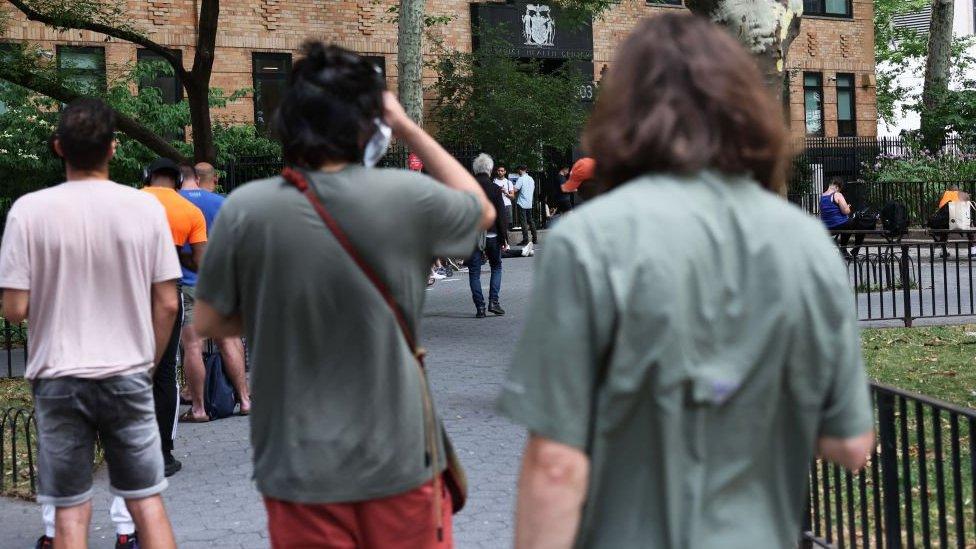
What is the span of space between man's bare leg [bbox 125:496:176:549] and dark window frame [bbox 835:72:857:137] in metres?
37.9

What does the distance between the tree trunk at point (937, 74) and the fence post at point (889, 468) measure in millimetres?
29705

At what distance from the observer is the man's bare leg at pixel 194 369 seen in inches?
341

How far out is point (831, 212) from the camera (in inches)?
985

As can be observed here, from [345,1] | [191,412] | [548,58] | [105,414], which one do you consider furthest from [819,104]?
[105,414]

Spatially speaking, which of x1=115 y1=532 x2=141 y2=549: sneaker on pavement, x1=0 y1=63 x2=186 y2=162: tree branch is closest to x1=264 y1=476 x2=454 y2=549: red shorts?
x1=115 y1=532 x2=141 y2=549: sneaker on pavement

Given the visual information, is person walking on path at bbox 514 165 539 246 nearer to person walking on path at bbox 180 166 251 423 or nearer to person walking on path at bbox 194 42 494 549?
person walking on path at bbox 180 166 251 423

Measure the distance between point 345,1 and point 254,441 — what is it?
28520 mm

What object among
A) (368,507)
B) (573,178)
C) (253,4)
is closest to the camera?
(368,507)

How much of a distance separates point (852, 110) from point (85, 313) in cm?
3868

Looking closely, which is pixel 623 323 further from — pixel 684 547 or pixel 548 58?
pixel 548 58

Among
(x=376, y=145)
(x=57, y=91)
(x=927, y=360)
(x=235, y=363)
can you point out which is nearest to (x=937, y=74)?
(x=927, y=360)

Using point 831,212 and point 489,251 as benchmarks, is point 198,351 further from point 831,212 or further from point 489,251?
point 831,212

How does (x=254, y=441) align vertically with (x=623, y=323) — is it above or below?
below

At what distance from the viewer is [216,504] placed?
22.6 feet
